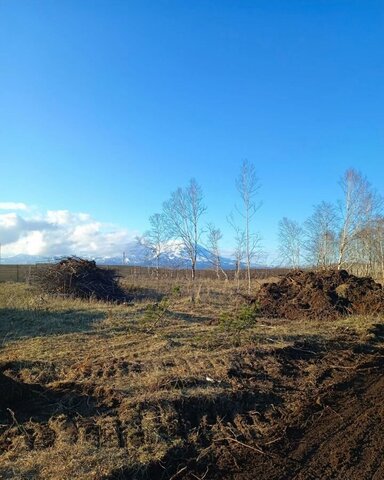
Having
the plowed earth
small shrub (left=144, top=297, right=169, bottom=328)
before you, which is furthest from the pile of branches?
the plowed earth

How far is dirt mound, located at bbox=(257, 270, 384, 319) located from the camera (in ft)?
50.4

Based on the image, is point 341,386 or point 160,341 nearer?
point 341,386

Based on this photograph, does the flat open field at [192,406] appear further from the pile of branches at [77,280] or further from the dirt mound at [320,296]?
the pile of branches at [77,280]

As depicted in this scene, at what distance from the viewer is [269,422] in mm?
5598

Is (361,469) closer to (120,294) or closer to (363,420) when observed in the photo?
(363,420)

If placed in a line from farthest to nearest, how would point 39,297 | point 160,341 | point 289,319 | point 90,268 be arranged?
point 90,268 < point 39,297 < point 289,319 < point 160,341

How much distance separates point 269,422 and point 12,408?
3.37m

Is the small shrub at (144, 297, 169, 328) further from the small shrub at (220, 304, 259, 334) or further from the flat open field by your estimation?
the small shrub at (220, 304, 259, 334)

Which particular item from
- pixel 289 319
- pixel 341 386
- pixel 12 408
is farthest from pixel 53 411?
pixel 289 319

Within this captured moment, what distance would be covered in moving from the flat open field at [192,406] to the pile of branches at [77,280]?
31.6ft

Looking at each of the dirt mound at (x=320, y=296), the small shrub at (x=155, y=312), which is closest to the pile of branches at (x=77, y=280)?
the dirt mound at (x=320, y=296)

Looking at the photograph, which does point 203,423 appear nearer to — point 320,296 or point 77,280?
point 320,296

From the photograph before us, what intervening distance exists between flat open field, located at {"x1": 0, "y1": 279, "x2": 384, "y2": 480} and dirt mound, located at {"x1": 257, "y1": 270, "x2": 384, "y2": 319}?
15.1 ft

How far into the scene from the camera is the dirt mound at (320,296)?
50.4 ft
